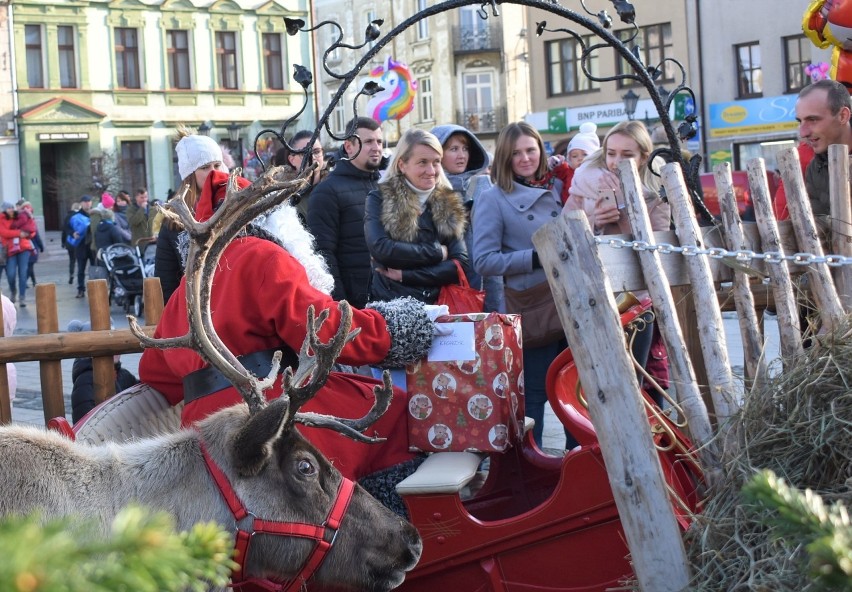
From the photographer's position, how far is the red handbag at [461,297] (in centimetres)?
597

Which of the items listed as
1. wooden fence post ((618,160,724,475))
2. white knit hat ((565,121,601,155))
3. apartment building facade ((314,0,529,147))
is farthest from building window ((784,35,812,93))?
wooden fence post ((618,160,724,475))

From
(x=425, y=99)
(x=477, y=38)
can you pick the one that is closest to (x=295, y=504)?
(x=477, y=38)

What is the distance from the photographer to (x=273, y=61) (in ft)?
161

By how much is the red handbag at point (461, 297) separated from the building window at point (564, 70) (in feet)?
111

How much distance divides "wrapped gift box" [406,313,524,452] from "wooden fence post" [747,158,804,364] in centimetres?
104

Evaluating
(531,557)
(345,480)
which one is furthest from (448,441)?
(345,480)

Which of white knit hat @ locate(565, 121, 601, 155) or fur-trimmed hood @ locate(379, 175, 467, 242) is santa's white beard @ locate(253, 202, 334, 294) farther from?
white knit hat @ locate(565, 121, 601, 155)

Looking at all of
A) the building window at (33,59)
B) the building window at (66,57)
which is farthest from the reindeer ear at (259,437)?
the building window at (66,57)

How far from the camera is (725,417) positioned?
3211mm

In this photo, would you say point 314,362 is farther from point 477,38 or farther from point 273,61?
point 477,38

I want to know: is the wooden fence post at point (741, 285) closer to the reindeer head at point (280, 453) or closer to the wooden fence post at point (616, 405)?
the wooden fence post at point (616, 405)

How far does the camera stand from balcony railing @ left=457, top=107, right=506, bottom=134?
50.9 metres

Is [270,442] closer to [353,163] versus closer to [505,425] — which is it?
[505,425]

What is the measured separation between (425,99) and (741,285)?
1967 inches
